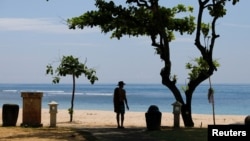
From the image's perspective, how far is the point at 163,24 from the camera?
68.6 feet

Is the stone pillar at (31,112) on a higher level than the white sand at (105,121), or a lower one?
higher

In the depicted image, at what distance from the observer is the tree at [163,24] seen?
20.1 meters

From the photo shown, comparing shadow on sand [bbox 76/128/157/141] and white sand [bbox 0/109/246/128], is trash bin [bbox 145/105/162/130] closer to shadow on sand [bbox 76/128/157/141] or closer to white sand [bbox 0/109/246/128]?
shadow on sand [bbox 76/128/157/141]

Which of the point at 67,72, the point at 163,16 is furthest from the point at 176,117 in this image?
the point at 67,72

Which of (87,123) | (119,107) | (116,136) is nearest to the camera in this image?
(116,136)

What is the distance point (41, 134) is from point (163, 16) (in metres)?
8.03

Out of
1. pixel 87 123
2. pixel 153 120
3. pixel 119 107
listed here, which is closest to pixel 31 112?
pixel 119 107

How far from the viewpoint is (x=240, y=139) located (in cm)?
691

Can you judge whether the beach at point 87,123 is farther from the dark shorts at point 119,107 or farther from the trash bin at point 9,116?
the dark shorts at point 119,107

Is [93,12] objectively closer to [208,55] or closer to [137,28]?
[137,28]

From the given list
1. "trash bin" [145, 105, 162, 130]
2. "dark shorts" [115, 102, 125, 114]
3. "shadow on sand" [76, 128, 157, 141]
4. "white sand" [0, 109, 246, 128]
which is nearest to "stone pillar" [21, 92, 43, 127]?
"white sand" [0, 109, 246, 128]

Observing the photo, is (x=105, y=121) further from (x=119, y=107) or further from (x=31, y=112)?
(x=119, y=107)

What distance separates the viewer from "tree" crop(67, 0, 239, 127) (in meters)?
20.1

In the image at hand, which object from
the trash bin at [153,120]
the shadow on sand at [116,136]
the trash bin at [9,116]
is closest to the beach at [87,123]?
the trash bin at [9,116]
